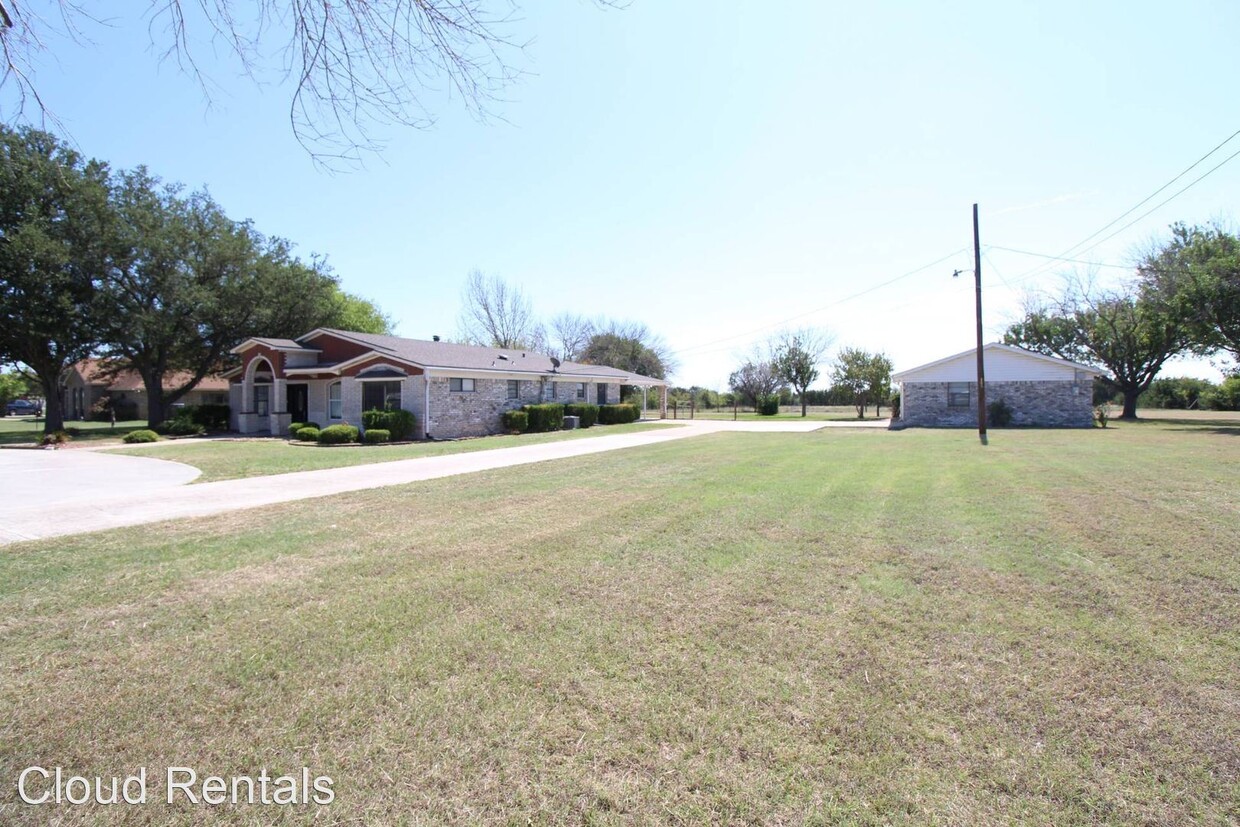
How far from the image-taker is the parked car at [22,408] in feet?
161

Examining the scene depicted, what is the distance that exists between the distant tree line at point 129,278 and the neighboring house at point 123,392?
1338cm

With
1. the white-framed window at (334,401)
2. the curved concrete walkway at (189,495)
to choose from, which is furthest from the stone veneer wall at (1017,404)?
the white-framed window at (334,401)

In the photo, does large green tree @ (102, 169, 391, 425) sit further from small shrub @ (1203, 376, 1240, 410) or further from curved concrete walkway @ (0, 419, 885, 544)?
small shrub @ (1203, 376, 1240, 410)

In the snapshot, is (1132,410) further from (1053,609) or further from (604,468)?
(1053,609)

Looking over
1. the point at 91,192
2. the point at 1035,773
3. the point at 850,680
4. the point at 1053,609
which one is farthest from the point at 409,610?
the point at 91,192

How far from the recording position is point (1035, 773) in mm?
2455

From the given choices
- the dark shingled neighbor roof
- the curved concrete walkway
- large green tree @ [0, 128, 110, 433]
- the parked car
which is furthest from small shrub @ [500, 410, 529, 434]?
the parked car

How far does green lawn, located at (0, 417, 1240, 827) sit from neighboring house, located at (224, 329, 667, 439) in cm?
1472

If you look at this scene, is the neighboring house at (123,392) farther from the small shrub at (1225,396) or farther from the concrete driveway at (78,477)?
the small shrub at (1225,396)

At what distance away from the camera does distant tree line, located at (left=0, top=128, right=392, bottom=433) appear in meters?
21.4

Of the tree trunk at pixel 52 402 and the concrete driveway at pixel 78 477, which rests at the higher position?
the tree trunk at pixel 52 402

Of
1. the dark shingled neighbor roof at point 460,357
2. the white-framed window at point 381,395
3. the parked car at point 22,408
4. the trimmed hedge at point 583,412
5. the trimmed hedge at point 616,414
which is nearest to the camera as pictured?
the white-framed window at point 381,395

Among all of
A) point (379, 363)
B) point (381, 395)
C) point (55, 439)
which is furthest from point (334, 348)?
point (55, 439)

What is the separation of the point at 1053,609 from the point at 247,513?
8602 millimetres
